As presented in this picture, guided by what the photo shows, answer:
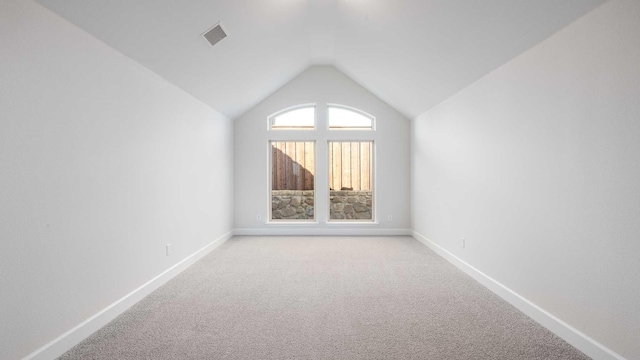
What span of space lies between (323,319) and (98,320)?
156 cm

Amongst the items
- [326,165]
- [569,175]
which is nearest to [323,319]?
[569,175]

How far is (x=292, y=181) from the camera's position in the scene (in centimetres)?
619

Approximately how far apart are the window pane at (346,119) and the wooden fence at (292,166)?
2.30 feet

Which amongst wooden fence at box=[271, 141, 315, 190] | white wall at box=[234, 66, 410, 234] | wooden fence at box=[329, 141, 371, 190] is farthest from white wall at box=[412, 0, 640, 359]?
wooden fence at box=[271, 141, 315, 190]

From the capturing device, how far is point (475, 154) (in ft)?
10.6

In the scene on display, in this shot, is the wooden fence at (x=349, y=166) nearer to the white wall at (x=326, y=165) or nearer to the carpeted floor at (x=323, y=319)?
the white wall at (x=326, y=165)

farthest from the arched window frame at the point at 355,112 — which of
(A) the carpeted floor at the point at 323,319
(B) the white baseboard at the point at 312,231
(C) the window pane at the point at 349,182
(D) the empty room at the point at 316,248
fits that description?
(A) the carpeted floor at the point at 323,319

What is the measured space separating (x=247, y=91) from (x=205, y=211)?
1.89 metres

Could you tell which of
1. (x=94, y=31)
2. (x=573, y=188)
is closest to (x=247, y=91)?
(x=94, y=31)

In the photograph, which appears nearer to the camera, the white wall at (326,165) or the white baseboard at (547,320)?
the white baseboard at (547,320)

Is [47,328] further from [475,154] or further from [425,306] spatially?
[475,154]

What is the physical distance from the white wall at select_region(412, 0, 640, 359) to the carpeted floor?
31cm

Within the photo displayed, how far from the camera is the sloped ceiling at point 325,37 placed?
2.14m

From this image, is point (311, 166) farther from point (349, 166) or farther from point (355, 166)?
point (355, 166)
